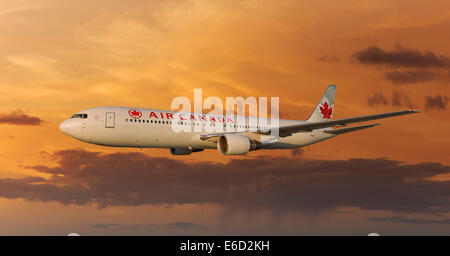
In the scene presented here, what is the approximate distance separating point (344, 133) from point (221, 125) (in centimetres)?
1391

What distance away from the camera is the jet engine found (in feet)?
130

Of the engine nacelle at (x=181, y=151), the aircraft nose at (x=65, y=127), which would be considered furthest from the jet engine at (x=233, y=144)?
the aircraft nose at (x=65, y=127)

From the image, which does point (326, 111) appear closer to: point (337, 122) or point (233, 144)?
point (337, 122)

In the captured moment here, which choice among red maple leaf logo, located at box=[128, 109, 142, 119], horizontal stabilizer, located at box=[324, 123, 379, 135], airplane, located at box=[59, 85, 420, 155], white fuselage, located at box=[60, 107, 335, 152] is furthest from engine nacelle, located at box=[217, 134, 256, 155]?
horizontal stabilizer, located at box=[324, 123, 379, 135]

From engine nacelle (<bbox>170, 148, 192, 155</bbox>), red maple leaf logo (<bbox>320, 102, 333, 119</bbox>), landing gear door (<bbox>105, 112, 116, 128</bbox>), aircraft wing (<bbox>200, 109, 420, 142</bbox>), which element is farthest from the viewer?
red maple leaf logo (<bbox>320, 102, 333, 119</bbox>)

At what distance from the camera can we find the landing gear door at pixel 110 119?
37219 mm

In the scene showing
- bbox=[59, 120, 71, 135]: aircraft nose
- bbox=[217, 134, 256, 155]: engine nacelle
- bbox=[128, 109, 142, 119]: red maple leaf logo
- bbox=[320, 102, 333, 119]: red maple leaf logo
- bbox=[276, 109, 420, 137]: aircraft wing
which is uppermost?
bbox=[320, 102, 333, 119]: red maple leaf logo

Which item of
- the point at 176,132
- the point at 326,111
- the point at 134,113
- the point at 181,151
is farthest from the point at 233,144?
the point at 326,111

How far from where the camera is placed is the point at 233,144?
39719 mm

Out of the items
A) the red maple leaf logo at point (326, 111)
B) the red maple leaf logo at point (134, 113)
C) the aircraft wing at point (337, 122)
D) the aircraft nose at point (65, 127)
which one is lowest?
the aircraft nose at point (65, 127)

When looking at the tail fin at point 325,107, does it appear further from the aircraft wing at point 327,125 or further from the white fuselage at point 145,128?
the white fuselage at point 145,128

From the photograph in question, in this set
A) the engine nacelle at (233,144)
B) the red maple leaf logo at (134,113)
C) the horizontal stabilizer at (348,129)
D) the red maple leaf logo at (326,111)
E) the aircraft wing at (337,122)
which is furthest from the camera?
the red maple leaf logo at (326,111)

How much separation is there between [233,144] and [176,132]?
517cm

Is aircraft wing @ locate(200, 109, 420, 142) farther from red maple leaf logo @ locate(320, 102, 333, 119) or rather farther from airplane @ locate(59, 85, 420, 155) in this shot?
red maple leaf logo @ locate(320, 102, 333, 119)
